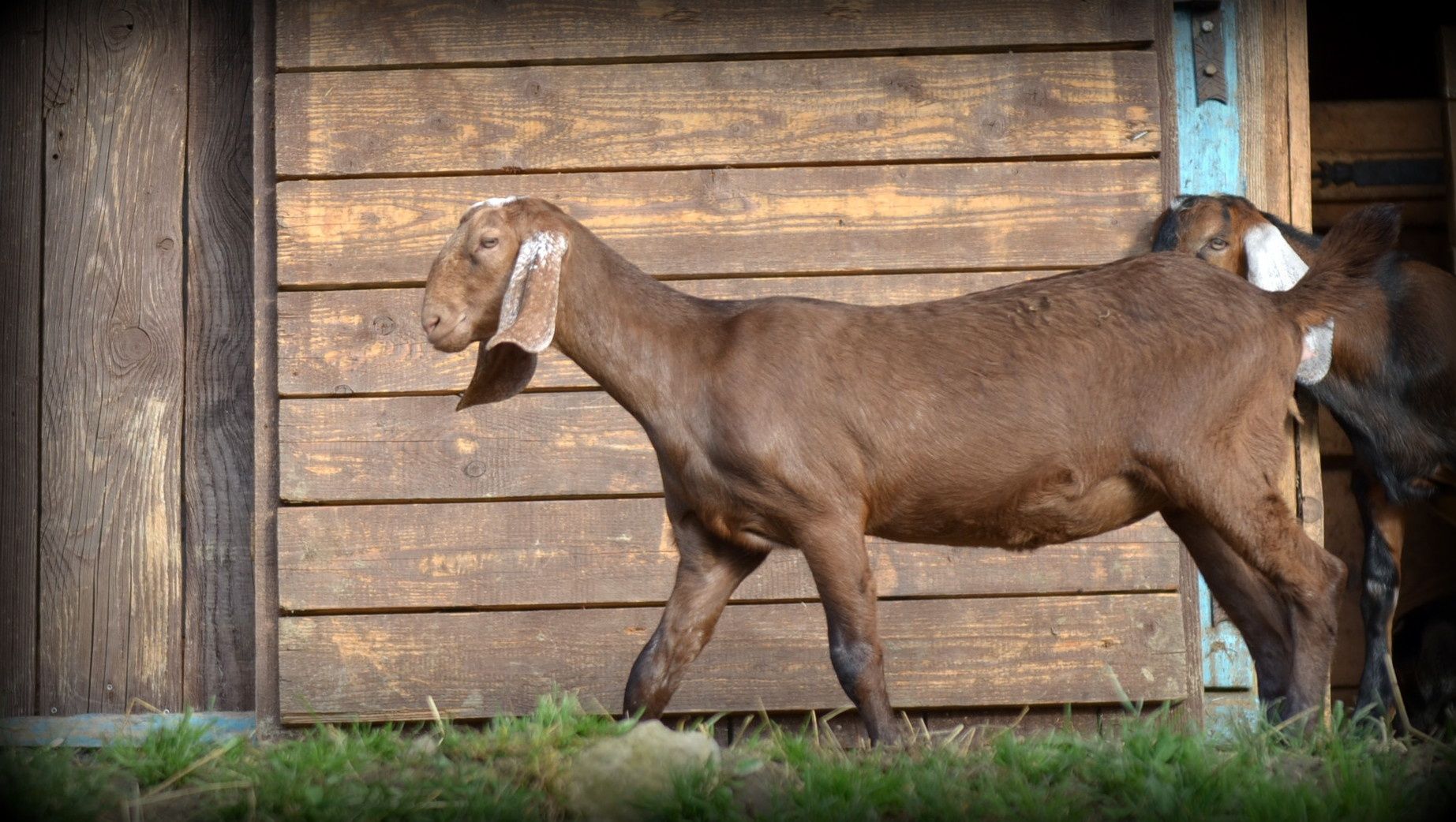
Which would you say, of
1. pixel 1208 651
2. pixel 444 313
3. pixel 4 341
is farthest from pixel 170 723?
pixel 1208 651

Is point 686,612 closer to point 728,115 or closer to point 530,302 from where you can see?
point 530,302

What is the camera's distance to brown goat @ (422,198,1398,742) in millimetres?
3674

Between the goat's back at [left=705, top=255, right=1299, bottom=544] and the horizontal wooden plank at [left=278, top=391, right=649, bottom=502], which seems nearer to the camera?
the goat's back at [left=705, top=255, right=1299, bottom=544]

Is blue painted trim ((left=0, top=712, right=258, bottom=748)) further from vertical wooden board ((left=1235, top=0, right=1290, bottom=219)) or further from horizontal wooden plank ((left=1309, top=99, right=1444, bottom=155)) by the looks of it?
horizontal wooden plank ((left=1309, top=99, right=1444, bottom=155))

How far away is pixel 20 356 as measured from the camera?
216 inches

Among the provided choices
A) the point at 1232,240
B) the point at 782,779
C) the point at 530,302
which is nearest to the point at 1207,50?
the point at 1232,240

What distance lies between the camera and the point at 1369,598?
5164 millimetres

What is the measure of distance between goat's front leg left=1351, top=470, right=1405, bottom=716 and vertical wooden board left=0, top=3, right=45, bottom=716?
4.91 m

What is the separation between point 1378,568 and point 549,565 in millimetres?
2985

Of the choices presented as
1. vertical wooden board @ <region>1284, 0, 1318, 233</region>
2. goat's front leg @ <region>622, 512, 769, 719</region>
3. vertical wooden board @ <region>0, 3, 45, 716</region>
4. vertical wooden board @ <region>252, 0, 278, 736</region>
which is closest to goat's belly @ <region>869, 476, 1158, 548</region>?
goat's front leg @ <region>622, 512, 769, 719</region>

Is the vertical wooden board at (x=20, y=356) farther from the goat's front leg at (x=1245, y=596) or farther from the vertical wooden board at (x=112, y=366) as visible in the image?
the goat's front leg at (x=1245, y=596)

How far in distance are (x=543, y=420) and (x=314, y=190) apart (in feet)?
3.80

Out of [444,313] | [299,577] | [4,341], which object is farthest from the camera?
[4,341]

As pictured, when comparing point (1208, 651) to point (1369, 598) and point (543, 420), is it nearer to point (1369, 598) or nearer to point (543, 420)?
point (1369, 598)
